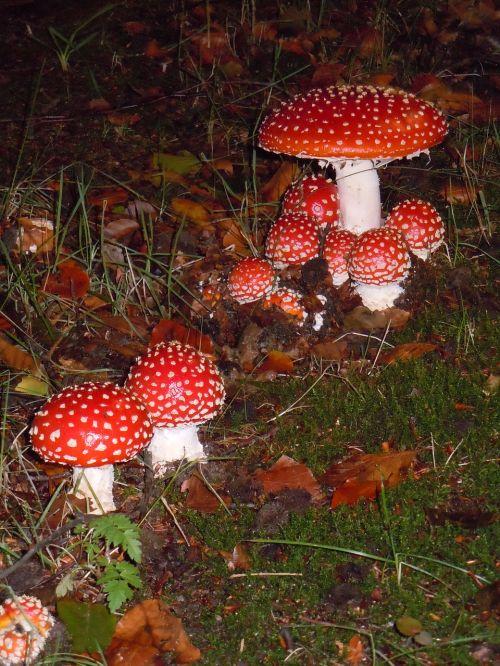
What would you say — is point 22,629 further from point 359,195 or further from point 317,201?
point 359,195

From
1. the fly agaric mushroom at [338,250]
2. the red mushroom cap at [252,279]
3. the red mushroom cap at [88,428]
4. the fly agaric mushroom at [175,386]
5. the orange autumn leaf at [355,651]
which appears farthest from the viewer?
the fly agaric mushroom at [338,250]

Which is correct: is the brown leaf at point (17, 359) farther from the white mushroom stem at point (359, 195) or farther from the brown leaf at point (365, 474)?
the white mushroom stem at point (359, 195)

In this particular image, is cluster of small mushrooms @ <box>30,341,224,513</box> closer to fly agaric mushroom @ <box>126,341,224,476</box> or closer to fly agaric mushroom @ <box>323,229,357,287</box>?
fly agaric mushroom @ <box>126,341,224,476</box>

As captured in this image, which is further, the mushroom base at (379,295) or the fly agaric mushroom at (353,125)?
the mushroom base at (379,295)

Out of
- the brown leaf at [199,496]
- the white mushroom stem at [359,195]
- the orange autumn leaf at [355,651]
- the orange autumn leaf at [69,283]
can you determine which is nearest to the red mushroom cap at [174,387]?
the brown leaf at [199,496]

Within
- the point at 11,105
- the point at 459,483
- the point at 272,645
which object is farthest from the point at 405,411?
the point at 11,105

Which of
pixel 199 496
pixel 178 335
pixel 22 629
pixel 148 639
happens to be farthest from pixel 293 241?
pixel 22 629

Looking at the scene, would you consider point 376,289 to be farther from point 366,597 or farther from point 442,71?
point 442,71
